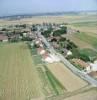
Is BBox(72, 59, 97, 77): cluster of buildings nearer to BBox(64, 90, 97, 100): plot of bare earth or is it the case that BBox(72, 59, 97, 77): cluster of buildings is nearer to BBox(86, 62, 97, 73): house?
BBox(86, 62, 97, 73): house

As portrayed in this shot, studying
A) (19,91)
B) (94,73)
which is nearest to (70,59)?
(94,73)

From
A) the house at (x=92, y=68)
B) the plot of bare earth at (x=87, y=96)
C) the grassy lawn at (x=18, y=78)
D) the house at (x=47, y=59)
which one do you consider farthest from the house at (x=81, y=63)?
the plot of bare earth at (x=87, y=96)

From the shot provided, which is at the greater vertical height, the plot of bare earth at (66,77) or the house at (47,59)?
the plot of bare earth at (66,77)

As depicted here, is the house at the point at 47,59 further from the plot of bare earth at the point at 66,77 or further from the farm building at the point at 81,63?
the farm building at the point at 81,63

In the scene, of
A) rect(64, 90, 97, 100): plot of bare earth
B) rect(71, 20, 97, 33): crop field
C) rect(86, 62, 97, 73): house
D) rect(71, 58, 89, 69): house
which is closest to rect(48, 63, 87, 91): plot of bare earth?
rect(64, 90, 97, 100): plot of bare earth

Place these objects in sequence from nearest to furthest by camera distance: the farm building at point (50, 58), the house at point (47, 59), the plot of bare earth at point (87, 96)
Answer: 1. the plot of bare earth at point (87, 96)
2. the house at point (47, 59)
3. the farm building at point (50, 58)

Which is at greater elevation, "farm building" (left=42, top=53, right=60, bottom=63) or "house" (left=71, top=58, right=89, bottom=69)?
"house" (left=71, top=58, right=89, bottom=69)

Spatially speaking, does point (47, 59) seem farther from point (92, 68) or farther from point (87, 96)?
point (87, 96)
